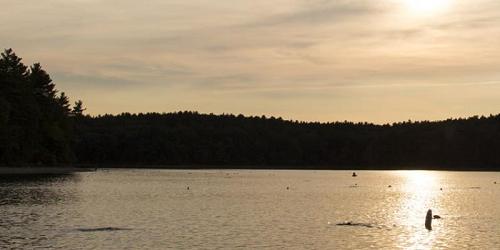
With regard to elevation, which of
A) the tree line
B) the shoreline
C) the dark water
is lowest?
the dark water

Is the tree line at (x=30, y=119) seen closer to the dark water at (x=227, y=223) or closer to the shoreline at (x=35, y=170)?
the shoreline at (x=35, y=170)

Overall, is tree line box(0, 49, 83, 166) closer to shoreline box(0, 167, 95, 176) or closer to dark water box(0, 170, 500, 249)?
shoreline box(0, 167, 95, 176)

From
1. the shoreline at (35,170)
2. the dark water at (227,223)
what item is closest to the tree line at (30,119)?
the shoreline at (35,170)

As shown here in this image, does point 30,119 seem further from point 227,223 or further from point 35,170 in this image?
point 227,223

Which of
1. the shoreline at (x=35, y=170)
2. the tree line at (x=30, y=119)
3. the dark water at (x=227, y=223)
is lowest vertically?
the dark water at (x=227, y=223)

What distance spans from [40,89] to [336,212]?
4203 inches

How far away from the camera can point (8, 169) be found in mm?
145000

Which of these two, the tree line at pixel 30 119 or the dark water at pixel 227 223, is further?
the tree line at pixel 30 119

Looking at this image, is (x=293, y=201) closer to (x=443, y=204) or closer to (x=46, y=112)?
(x=443, y=204)

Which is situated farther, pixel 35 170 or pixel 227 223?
pixel 35 170

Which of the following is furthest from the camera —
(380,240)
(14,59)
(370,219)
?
(14,59)

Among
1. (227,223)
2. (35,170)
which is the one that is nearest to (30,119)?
(35,170)

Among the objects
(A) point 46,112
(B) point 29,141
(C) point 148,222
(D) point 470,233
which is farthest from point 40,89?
(D) point 470,233

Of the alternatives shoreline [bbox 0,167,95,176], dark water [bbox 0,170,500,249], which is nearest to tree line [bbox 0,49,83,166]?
shoreline [bbox 0,167,95,176]
